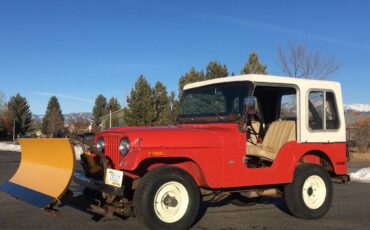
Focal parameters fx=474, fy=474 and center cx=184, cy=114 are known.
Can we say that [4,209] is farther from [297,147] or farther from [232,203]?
[297,147]

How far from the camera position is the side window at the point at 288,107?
330 inches

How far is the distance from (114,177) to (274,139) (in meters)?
3.32

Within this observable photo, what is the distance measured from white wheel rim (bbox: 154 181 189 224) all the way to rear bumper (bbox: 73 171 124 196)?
55 cm

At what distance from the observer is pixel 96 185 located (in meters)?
6.81

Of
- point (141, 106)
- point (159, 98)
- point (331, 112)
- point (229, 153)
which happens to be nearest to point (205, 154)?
point (229, 153)

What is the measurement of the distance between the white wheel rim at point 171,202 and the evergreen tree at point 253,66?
23.1 m

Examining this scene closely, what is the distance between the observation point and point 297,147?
26.2 feet

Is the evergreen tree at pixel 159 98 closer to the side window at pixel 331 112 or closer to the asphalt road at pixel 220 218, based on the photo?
the asphalt road at pixel 220 218

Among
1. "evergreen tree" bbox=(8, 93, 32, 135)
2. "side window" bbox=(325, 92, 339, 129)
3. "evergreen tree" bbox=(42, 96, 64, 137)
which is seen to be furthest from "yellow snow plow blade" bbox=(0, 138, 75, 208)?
"evergreen tree" bbox=(8, 93, 32, 135)

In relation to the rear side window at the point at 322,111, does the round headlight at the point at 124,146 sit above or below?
below

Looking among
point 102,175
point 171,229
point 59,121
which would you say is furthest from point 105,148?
point 59,121

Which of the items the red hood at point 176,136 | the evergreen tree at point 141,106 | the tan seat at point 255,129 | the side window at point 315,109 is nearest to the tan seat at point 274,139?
the tan seat at point 255,129

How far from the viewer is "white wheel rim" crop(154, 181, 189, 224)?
6.61m

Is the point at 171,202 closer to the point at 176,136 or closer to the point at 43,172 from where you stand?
the point at 176,136
